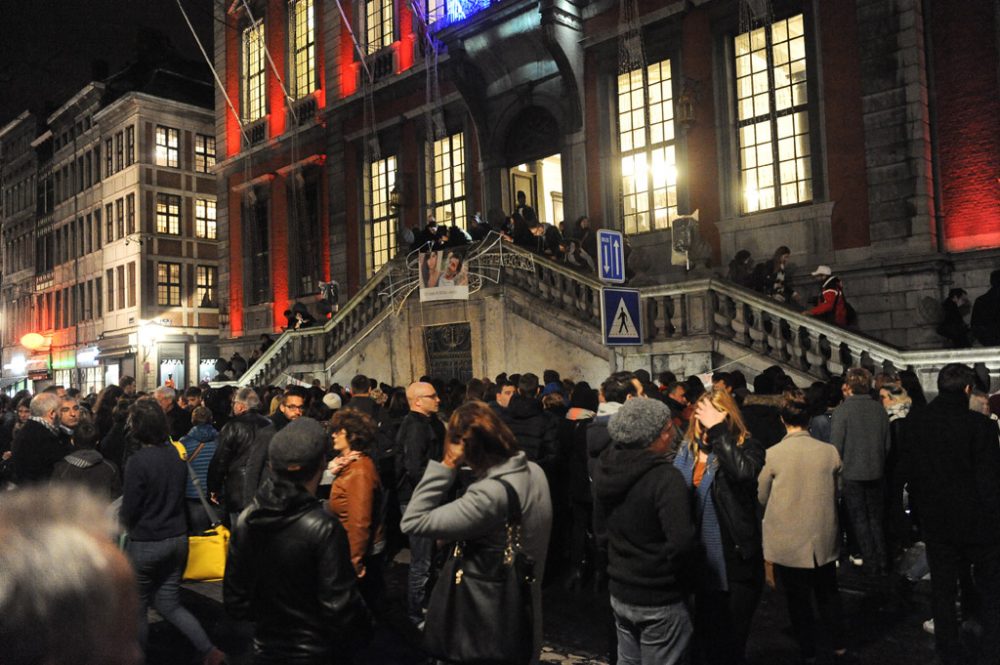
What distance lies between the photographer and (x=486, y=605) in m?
3.48

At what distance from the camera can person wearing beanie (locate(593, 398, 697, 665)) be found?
12.6 feet

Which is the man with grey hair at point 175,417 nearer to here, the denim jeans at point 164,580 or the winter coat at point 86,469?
the winter coat at point 86,469

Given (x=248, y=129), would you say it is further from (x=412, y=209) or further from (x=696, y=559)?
(x=696, y=559)

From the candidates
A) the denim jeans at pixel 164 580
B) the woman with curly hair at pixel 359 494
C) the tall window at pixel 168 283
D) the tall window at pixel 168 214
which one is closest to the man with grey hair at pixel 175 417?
the denim jeans at pixel 164 580

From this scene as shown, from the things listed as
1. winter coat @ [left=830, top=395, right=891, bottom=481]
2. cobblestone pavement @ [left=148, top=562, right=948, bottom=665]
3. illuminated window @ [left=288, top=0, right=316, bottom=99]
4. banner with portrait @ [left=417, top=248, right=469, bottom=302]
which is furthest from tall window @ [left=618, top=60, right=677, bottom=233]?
illuminated window @ [left=288, top=0, right=316, bottom=99]

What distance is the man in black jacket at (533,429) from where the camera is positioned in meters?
6.92

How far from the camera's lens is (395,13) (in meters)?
22.6

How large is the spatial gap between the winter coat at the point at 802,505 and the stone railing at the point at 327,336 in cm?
1335

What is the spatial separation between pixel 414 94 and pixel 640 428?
65.8 ft

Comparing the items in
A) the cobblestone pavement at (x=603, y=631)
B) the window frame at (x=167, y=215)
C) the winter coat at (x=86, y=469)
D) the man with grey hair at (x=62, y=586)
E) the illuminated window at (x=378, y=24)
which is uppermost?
the illuminated window at (x=378, y=24)

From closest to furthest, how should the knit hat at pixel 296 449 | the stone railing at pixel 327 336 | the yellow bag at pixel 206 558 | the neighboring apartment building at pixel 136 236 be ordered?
1. the knit hat at pixel 296 449
2. the yellow bag at pixel 206 558
3. the stone railing at pixel 327 336
4. the neighboring apartment building at pixel 136 236

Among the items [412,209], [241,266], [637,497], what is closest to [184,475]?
[637,497]

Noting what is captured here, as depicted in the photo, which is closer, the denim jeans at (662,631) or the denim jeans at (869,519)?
the denim jeans at (662,631)

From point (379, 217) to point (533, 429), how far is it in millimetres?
17706
